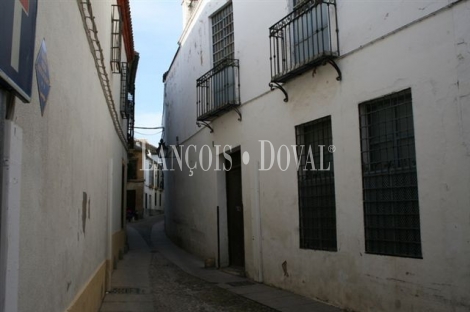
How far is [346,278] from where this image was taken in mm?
6441

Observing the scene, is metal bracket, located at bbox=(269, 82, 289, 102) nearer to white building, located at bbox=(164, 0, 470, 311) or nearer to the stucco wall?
white building, located at bbox=(164, 0, 470, 311)

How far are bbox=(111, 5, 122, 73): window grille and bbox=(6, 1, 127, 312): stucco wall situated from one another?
3.30 meters

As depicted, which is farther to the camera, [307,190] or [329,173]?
[307,190]

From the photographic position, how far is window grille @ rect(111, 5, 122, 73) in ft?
31.4

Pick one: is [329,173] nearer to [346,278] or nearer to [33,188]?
[346,278]

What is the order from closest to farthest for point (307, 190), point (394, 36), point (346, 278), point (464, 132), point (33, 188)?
point (33, 188) < point (464, 132) < point (394, 36) < point (346, 278) < point (307, 190)

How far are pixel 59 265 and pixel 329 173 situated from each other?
4.55 meters

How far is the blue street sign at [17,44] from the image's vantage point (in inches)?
76.4

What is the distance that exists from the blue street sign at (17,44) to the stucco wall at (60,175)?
20 cm

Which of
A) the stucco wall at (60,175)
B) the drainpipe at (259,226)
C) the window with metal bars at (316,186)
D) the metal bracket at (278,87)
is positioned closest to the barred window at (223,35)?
the metal bracket at (278,87)

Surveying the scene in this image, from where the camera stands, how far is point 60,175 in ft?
12.4

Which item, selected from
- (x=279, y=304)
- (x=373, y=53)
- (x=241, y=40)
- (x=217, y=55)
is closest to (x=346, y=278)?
A: (x=279, y=304)

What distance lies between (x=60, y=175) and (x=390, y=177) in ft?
13.3

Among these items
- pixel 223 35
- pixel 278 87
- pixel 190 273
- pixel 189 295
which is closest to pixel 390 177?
pixel 278 87
